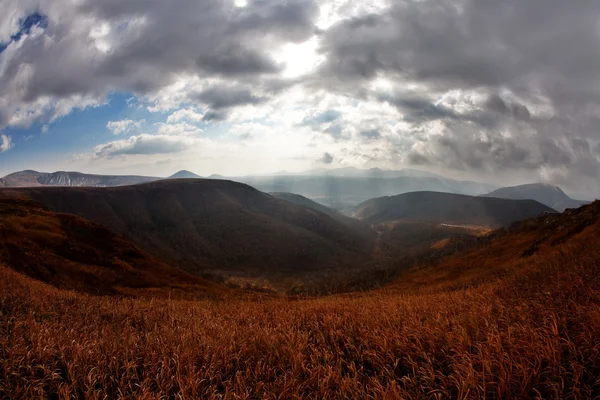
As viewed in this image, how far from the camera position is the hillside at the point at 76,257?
102 feet

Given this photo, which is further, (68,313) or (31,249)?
(31,249)

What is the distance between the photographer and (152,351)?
18.3ft

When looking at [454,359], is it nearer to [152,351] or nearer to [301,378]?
[301,378]

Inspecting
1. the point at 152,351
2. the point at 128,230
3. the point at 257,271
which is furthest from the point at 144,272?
the point at 128,230

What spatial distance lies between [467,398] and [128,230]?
226 metres

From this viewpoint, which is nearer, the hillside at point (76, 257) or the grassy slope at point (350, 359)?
the grassy slope at point (350, 359)

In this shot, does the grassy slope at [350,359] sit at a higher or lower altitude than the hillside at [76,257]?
higher

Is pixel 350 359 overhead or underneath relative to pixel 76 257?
overhead

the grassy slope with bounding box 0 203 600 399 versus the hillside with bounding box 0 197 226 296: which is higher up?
the grassy slope with bounding box 0 203 600 399

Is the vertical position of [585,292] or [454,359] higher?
[585,292]

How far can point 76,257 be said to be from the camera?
136 feet

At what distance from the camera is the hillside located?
3114cm

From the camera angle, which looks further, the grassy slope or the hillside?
the hillside

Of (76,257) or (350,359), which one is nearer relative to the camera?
(350,359)
